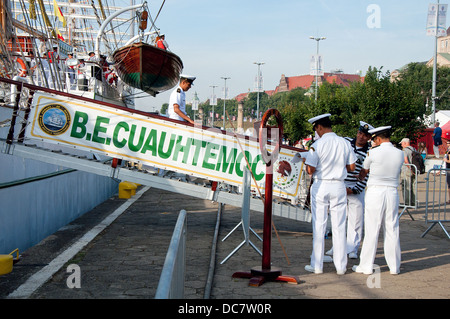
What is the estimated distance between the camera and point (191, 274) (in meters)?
6.87

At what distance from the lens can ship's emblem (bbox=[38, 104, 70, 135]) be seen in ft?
30.0

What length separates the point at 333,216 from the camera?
686cm

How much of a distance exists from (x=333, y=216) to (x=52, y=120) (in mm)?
5110

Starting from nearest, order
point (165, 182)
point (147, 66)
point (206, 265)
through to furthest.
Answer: point (206, 265) → point (165, 182) → point (147, 66)

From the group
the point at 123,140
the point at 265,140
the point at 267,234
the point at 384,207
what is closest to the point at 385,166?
the point at 384,207

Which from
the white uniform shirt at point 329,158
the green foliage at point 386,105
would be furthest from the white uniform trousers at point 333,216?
the green foliage at point 386,105

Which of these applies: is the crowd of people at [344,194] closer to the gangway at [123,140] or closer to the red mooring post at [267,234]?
the red mooring post at [267,234]

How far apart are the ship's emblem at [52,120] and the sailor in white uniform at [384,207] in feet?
17.1

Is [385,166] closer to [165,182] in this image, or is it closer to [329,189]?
[329,189]

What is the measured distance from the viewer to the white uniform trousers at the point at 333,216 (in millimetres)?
6801

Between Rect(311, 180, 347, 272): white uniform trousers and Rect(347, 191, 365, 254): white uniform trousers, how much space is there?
1221 millimetres

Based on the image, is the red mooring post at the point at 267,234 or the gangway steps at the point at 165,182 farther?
the gangway steps at the point at 165,182

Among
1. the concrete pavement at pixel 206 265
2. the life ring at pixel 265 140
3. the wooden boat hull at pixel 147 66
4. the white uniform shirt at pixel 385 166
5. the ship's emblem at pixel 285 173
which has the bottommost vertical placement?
the concrete pavement at pixel 206 265
